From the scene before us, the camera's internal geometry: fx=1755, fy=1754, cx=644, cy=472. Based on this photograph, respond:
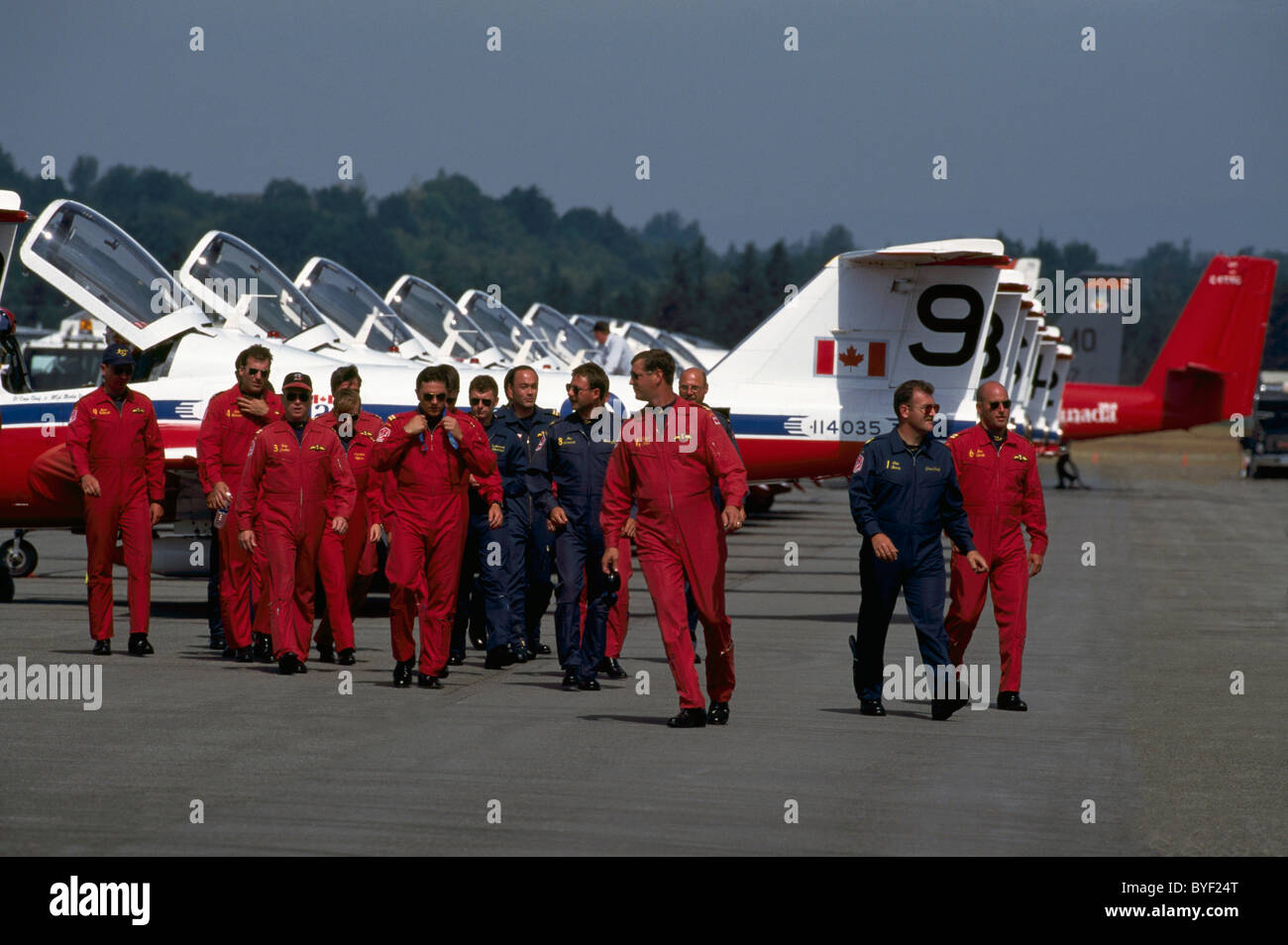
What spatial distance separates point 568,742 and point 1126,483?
42182 mm

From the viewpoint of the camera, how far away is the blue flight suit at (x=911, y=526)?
32.5 ft

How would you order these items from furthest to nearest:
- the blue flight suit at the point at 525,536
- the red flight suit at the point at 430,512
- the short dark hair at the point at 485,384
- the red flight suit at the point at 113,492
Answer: the short dark hair at the point at 485,384
the blue flight suit at the point at 525,536
the red flight suit at the point at 113,492
the red flight suit at the point at 430,512

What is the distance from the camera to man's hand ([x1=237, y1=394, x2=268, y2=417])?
12.1 meters

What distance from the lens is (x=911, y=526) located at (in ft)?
32.6

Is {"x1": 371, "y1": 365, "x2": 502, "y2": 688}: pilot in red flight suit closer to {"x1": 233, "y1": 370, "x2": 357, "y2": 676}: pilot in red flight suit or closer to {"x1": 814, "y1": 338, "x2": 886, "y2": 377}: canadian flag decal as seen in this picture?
{"x1": 233, "y1": 370, "x2": 357, "y2": 676}: pilot in red flight suit

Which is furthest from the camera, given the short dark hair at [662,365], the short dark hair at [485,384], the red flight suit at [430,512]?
the short dark hair at [485,384]

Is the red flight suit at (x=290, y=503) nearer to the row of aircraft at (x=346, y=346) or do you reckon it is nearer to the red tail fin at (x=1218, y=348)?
the row of aircraft at (x=346, y=346)

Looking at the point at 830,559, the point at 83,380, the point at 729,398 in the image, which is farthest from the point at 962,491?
the point at 830,559

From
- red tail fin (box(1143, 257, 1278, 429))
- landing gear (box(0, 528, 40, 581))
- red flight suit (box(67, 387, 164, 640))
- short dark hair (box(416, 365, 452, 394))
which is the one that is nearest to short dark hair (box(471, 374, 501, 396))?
short dark hair (box(416, 365, 452, 394))

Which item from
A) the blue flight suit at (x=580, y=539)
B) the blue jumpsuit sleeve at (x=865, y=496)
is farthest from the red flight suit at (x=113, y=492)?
the blue jumpsuit sleeve at (x=865, y=496)

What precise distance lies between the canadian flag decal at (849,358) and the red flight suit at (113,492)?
8.14 m

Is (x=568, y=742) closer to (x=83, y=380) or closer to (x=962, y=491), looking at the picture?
(x=962, y=491)

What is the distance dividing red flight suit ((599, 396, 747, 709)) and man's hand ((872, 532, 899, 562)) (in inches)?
32.1
